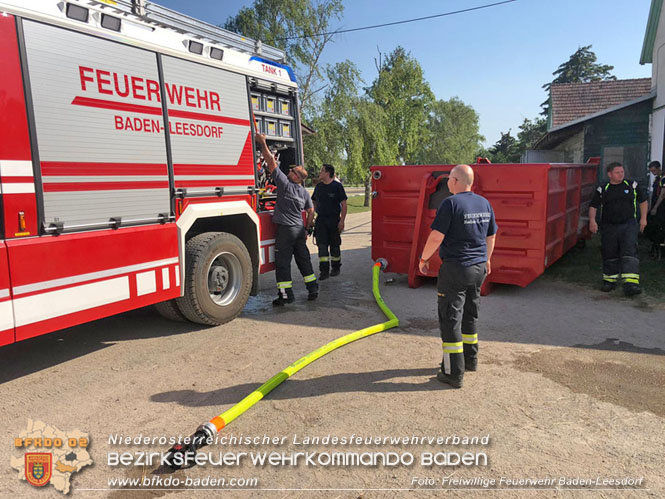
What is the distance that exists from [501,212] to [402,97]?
93.2ft

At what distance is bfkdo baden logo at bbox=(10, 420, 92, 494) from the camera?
2797 millimetres

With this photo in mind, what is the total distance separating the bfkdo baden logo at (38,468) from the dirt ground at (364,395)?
0.08 m

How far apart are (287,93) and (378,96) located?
88.6 feet

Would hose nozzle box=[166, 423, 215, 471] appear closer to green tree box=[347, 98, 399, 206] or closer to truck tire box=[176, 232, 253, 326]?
truck tire box=[176, 232, 253, 326]

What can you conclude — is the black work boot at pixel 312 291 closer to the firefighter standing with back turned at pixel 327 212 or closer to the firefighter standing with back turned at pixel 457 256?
the firefighter standing with back turned at pixel 327 212

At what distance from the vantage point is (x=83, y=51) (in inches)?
155

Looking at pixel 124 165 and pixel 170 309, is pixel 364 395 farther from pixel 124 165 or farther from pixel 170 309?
pixel 124 165

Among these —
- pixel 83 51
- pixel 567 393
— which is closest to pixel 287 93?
pixel 83 51

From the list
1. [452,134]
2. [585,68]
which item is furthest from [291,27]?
[585,68]

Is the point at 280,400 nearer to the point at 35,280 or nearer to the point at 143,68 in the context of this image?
the point at 35,280

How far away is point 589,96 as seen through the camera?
2025 centimetres

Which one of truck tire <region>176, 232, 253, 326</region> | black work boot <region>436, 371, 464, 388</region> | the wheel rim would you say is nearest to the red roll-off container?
truck tire <region>176, 232, 253, 326</region>

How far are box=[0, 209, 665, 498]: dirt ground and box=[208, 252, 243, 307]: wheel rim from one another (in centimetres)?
36

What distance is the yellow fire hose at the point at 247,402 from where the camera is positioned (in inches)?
111
